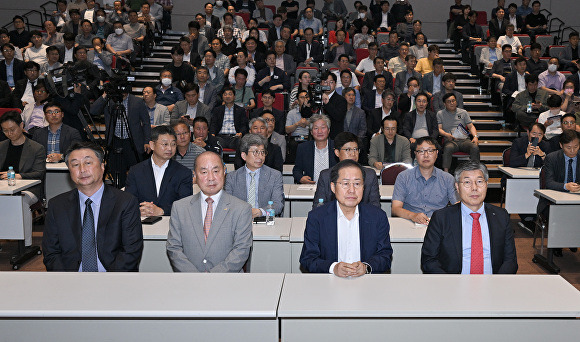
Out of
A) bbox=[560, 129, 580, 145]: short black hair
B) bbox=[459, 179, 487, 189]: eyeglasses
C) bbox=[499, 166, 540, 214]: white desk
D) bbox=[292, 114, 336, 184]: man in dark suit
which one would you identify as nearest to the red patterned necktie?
bbox=[459, 179, 487, 189]: eyeglasses

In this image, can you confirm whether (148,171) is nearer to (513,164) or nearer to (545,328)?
(545,328)

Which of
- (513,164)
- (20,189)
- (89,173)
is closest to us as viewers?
Answer: (89,173)

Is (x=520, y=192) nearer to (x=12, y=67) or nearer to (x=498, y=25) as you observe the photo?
(x=498, y=25)

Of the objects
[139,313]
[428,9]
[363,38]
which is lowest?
[139,313]

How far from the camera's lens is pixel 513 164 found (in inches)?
263

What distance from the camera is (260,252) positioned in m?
4.02

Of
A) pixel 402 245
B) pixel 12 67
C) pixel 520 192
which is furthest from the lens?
pixel 12 67

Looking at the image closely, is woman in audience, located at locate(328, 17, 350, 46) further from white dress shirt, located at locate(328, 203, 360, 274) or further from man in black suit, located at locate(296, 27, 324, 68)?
white dress shirt, located at locate(328, 203, 360, 274)

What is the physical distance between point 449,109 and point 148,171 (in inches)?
204

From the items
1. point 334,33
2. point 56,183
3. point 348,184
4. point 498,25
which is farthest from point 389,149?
point 498,25

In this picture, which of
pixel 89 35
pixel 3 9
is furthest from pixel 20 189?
pixel 3 9

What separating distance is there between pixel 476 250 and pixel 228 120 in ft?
17.8

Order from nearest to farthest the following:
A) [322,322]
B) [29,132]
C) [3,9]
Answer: [322,322], [29,132], [3,9]

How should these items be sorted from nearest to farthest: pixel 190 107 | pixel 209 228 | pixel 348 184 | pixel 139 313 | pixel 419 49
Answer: pixel 139 313, pixel 348 184, pixel 209 228, pixel 190 107, pixel 419 49
